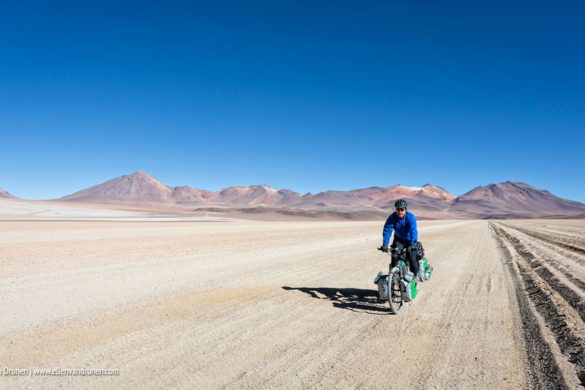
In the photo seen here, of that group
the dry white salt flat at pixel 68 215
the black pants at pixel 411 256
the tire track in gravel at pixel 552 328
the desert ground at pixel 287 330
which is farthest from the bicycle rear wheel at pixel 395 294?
the dry white salt flat at pixel 68 215

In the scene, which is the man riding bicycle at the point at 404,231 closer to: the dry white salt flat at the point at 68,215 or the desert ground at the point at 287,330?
the desert ground at the point at 287,330

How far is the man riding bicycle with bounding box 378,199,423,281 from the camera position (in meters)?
8.38

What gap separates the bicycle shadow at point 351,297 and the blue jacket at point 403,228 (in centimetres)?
140

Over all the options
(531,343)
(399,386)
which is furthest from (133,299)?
(531,343)

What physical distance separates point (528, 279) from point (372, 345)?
8719 millimetres

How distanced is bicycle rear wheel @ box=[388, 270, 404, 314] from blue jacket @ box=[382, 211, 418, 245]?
71 centimetres

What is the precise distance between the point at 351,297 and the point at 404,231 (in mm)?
2190

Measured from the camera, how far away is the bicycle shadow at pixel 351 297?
27.7 feet

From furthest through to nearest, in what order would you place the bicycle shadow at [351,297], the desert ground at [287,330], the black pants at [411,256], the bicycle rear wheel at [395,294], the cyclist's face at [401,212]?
1. the black pants at [411,256]
2. the bicycle shadow at [351,297]
3. the cyclist's face at [401,212]
4. the bicycle rear wheel at [395,294]
5. the desert ground at [287,330]

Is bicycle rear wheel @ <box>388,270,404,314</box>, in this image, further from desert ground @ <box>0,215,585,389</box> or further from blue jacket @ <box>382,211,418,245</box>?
blue jacket @ <box>382,211,418,245</box>

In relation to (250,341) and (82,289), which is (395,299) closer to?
(250,341)

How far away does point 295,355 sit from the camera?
5.65 metres

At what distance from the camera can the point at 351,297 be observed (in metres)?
9.58

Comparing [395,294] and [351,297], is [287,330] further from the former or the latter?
[351,297]
